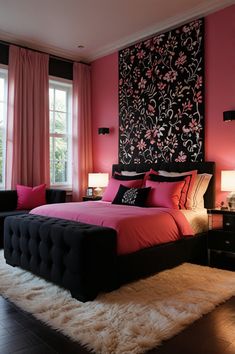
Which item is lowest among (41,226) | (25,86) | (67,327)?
(67,327)

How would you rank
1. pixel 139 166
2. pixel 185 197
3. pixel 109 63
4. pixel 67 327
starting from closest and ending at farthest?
pixel 67 327 < pixel 185 197 < pixel 139 166 < pixel 109 63

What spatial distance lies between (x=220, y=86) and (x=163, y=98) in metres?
0.91

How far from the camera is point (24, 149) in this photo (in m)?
5.33

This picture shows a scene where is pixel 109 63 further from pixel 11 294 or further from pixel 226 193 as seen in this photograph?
pixel 11 294

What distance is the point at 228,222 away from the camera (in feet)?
11.9

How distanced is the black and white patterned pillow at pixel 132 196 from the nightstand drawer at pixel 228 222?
38.5 inches

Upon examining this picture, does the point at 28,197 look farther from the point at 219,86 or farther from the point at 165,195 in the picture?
the point at 219,86

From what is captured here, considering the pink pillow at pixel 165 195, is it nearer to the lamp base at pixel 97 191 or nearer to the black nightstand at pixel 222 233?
the black nightstand at pixel 222 233

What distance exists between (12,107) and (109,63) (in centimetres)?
191

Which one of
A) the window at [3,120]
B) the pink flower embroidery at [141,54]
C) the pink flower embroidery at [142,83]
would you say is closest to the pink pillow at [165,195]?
the pink flower embroidery at [142,83]

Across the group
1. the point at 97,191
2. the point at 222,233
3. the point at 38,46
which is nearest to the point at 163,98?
the point at 97,191

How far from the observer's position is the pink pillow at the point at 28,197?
16.4 ft

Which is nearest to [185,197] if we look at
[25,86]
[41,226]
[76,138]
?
[41,226]

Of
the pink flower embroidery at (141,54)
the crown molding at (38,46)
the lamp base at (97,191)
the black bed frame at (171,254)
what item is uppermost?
the crown molding at (38,46)
